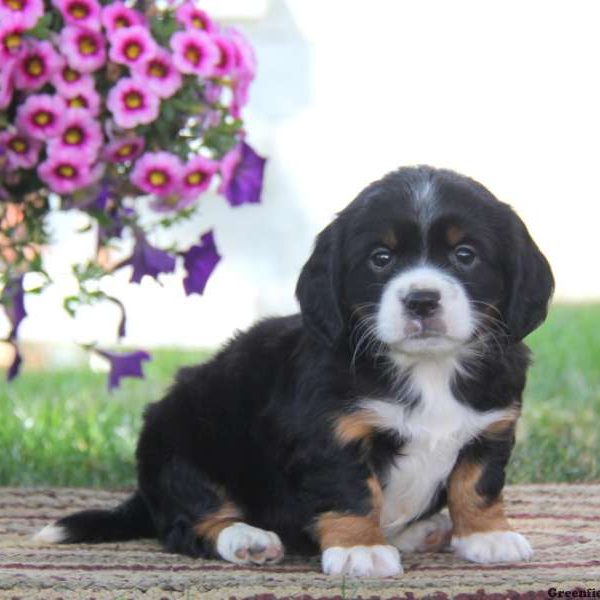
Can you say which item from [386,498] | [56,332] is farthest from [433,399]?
[56,332]

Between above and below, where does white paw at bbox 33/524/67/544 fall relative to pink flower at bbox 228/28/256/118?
below

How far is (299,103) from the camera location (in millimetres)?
9359

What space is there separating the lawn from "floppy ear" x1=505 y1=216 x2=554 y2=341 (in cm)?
183

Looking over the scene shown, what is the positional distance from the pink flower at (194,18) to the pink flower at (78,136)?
494mm

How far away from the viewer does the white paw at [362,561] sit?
3.71m

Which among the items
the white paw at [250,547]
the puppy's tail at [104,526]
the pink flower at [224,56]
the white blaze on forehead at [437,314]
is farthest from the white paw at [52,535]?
the pink flower at [224,56]

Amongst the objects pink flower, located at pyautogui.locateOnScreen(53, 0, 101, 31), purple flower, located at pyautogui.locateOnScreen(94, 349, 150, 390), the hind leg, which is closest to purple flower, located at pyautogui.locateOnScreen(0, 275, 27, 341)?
purple flower, located at pyautogui.locateOnScreen(94, 349, 150, 390)

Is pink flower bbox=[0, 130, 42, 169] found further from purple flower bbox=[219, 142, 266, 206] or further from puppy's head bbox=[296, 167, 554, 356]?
puppy's head bbox=[296, 167, 554, 356]

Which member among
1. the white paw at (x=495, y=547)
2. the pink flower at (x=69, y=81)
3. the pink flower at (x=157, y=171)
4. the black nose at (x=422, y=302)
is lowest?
the white paw at (x=495, y=547)

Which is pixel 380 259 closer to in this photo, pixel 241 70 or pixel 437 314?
pixel 437 314

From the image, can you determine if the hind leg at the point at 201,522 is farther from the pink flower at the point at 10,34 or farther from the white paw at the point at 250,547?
the pink flower at the point at 10,34

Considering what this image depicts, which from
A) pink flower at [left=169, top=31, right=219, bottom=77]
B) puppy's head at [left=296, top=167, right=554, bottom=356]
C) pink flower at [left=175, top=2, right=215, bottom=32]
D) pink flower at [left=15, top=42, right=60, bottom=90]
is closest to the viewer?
puppy's head at [left=296, top=167, right=554, bottom=356]

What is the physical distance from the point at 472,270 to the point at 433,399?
1.20ft

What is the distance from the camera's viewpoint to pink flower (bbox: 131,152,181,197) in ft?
16.4
